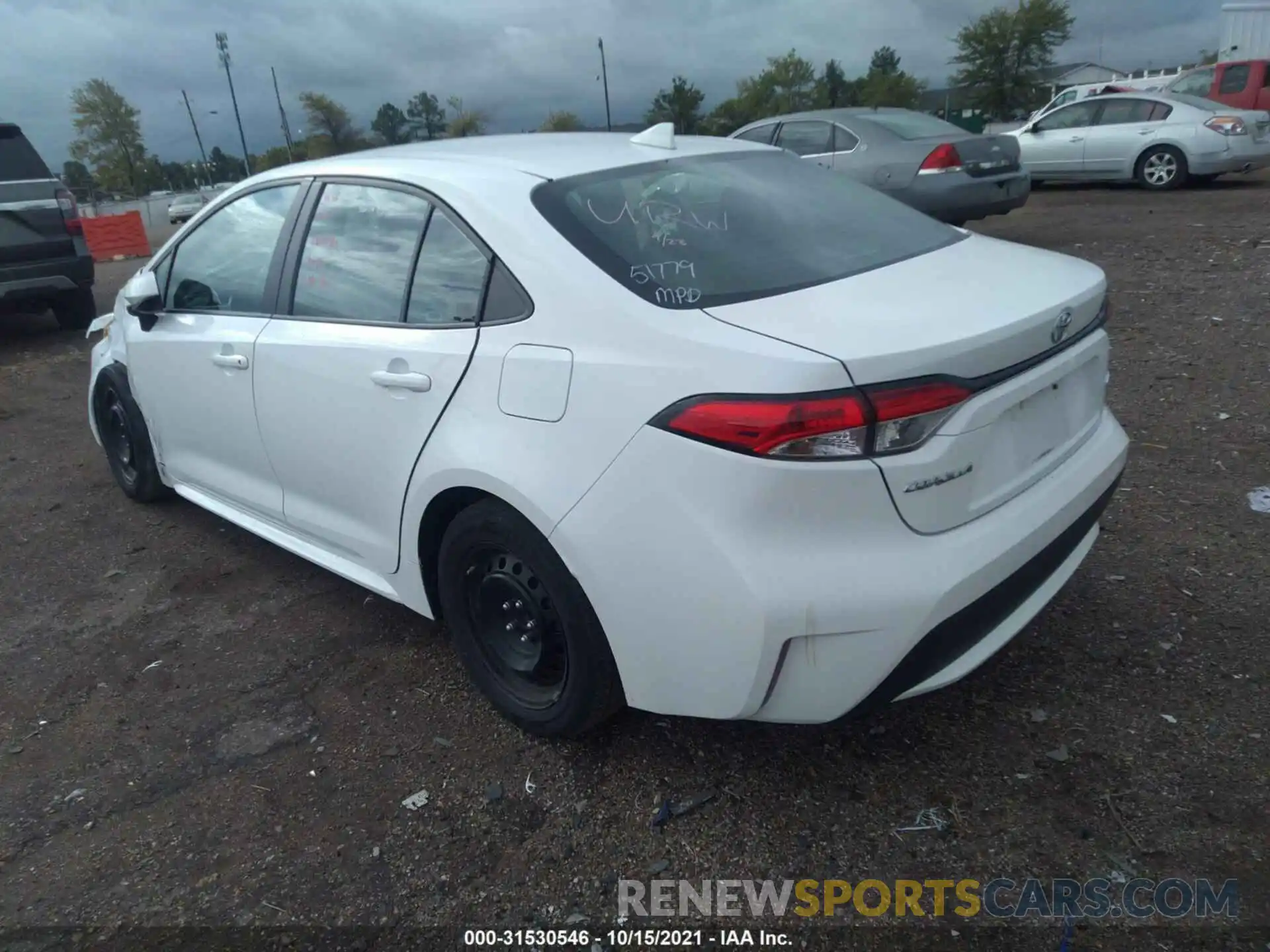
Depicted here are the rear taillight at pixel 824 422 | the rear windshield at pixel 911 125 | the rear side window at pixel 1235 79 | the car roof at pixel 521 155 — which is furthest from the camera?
the rear side window at pixel 1235 79

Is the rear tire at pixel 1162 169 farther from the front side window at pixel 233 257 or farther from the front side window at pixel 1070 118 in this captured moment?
the front side window at pixel 233 257

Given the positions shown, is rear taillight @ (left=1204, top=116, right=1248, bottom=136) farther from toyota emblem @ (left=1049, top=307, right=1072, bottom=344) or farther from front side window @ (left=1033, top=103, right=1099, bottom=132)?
toyota emblem @ (left=1049, top=307, right=1072, bottom=344)

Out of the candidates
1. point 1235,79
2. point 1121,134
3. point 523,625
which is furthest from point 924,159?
point 1235,79

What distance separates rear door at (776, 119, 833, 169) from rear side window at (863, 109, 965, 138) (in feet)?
1.41

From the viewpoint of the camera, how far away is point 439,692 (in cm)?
308

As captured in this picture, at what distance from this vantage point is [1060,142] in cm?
1299

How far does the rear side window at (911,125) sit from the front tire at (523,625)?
26.0ft

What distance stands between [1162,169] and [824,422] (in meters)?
12.8

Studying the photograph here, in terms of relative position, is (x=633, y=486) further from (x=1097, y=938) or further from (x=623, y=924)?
(x=1097, y=938)

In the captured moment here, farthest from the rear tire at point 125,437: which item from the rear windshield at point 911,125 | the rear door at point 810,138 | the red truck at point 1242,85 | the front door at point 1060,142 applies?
the red truck at point 1242,85

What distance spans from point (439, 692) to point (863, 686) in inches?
59.6

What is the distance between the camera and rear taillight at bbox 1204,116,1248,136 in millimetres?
11734

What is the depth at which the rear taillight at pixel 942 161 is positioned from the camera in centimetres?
865

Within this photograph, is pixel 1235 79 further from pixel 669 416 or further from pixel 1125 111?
pixel 669 416
